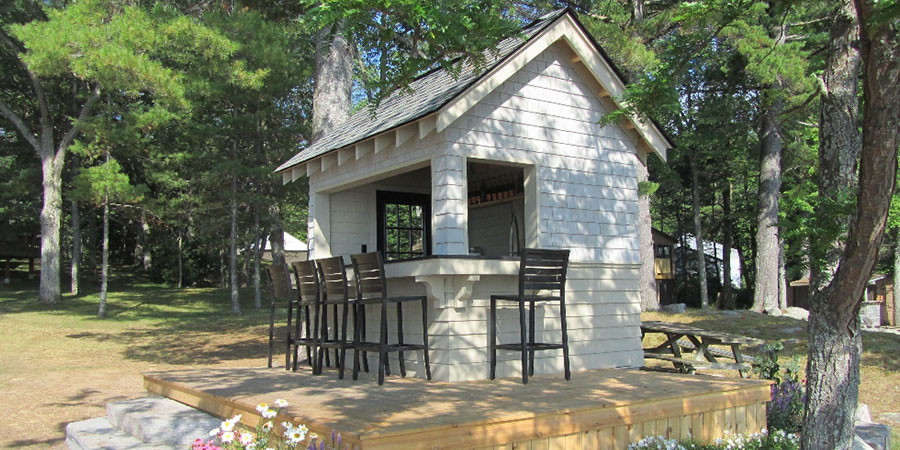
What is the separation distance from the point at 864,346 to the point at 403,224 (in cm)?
824

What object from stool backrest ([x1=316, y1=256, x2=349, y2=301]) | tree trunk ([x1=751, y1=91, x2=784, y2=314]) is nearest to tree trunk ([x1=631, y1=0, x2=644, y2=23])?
tree trunk ([x1=751, y1=91, x2=784, y2=314])

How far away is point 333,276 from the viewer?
23.4ft

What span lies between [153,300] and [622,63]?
1761 cm

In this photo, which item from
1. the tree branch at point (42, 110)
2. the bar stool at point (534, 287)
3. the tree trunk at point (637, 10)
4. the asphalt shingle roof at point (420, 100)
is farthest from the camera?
the tree branch at point (42, 110)

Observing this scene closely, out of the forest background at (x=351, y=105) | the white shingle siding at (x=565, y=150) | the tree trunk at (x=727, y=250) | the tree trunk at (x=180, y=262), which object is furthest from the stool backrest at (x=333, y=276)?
the tree trunk at (x=180, y=262)

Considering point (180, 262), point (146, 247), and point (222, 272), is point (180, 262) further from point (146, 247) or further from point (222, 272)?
point (146, 247)

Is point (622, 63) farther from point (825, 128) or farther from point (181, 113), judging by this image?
point (181, 113)

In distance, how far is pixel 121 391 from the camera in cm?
931

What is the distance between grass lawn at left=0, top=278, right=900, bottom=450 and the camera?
832 centimetres

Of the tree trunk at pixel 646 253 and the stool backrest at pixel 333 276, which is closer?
the stool backrest at pixel 333 276

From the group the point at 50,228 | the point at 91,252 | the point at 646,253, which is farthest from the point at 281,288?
the point at 91,252

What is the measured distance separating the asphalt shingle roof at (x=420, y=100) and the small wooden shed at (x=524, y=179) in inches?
1.4

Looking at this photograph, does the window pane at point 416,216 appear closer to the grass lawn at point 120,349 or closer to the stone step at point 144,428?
the grass lawn at point 120,349

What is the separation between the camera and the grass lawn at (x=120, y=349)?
832cm
